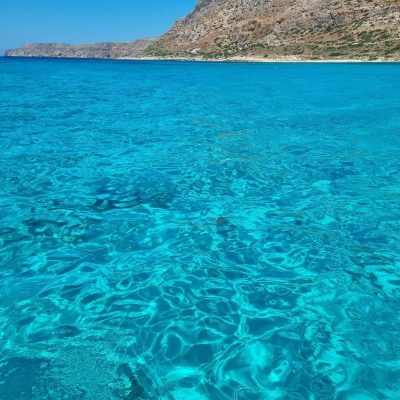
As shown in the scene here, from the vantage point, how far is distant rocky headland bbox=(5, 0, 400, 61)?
285 feet

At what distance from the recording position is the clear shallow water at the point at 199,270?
4578mm

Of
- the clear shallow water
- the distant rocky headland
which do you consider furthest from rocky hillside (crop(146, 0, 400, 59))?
the clear shallow water

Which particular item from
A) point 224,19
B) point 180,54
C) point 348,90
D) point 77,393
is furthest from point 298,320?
point 224,19

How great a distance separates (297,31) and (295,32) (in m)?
0.64

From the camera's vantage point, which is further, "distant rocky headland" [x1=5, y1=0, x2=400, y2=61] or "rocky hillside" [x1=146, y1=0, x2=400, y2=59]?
"rocky hillside" [x1=146, y1=0, x2=400, y2=59]

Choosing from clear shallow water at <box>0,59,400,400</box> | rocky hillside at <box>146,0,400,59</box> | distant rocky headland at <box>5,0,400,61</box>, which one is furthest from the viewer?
rocky hillside at <box>146,0,400,59</box>

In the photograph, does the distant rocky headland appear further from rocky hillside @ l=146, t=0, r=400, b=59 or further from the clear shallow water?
the clear shallow water

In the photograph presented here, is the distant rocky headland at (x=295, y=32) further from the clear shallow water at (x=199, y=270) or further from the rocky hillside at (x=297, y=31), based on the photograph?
the clear shallow water at (x=199, y=270)

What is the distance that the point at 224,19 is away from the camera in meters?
148

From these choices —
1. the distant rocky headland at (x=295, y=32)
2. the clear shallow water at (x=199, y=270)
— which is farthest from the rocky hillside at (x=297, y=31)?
the clear shallow water at (x=199, y=270)

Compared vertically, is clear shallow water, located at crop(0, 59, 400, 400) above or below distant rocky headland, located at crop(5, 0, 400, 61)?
below

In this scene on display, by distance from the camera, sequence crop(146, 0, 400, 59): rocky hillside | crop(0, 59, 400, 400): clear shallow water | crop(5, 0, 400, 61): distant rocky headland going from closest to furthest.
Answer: crop(0, 59, 400, 400): clear shallow water
crop(5, 0, 400, 61): distant rocky headland
crop(146, 0, 400, 59): rocky hillside

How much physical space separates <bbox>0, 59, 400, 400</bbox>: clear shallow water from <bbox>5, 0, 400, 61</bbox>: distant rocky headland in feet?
243

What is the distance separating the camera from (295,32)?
113875mm
